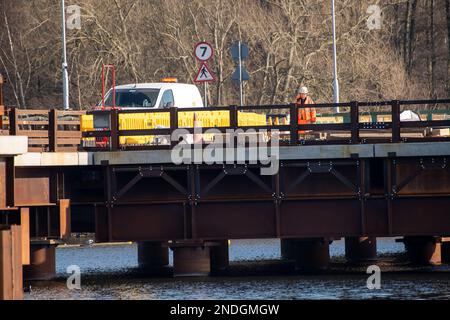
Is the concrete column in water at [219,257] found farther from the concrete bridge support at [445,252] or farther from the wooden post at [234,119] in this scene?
the concrete bridge support at [445,252]

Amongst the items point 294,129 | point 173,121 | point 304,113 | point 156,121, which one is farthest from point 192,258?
point 304,113

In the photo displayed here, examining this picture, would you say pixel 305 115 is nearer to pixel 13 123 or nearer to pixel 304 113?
pixel 304 113

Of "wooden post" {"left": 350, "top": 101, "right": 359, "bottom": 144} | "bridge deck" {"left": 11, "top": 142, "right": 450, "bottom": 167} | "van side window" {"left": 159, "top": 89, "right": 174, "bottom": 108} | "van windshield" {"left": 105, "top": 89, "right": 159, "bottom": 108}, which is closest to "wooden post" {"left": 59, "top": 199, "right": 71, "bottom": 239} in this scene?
"bridge deck" {"left": 11, "top": 142, "right": 450, "bottom": 167}

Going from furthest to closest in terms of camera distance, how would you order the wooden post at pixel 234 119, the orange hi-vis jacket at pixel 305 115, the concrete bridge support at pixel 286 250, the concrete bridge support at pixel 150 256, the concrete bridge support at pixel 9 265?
1. the concrete bridge support at pixel 286 250
2. the concrete bridge support at pixel 150 256
3. the orange hi-vis jacket at pixel 305 115
4. the wooden post at pixel 234 119
5. the concrete bridge support at pixel 9 265

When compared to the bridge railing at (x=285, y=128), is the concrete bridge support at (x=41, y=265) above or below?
below

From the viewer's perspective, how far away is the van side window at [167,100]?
38969mm

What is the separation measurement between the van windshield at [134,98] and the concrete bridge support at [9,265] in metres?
15.5

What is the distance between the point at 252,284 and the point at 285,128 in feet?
12.0

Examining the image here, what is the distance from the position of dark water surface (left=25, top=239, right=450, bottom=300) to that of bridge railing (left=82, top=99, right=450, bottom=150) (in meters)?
3.25

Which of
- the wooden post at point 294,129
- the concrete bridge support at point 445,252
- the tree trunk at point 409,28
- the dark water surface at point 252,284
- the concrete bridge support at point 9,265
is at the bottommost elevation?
the dark water surface at point 252,284

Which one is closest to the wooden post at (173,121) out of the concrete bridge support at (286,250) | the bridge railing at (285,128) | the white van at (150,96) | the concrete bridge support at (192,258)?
the bridge railing at (285,128)

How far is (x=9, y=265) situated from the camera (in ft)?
74.9

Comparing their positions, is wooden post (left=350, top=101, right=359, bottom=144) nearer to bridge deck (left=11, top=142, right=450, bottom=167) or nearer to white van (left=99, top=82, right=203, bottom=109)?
bridge deck (left=11, top=142, right=450, bottom=167)

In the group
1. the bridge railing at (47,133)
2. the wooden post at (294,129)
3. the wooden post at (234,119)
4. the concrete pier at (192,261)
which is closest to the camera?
the bridge railing at (47,133)
